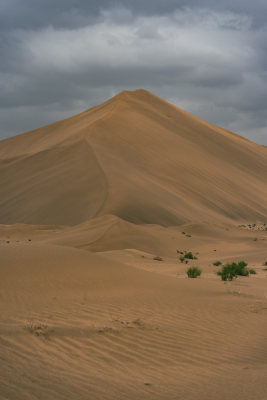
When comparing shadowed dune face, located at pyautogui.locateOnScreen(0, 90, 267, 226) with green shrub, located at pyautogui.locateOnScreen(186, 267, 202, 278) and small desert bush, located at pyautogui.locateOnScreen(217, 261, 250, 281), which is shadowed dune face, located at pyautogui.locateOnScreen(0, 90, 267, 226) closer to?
small desert bush, located at pyautogui.locateOnScreen(217, 261, 250, 281)

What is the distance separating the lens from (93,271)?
1300 centimetres

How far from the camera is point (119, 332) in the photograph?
774 cm

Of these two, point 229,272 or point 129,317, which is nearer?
point 129,317

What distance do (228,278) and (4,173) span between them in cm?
4971

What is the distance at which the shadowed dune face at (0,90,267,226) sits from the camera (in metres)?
44.7

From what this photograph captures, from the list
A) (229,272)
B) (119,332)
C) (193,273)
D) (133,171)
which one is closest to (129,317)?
(119,332)

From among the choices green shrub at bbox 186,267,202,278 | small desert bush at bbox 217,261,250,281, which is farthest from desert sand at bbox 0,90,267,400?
green shrub at bbox 186,267,202,278

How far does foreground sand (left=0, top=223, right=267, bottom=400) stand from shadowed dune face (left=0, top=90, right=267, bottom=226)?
28034 millimetres

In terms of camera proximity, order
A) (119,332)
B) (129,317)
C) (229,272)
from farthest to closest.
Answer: (229,272) → (129,317) → (119,332)

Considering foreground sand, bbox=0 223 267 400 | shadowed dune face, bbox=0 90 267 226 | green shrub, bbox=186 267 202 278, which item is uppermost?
shadowed dune face, bbox=0 90 267 226

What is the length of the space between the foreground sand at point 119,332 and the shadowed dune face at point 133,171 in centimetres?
2803

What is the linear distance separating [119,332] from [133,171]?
143 ft

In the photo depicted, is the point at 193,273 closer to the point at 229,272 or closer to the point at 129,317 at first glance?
the point at 229,272

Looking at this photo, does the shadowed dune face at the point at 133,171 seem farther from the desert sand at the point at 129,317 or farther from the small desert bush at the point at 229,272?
the small desert bush at the point at 229,272
